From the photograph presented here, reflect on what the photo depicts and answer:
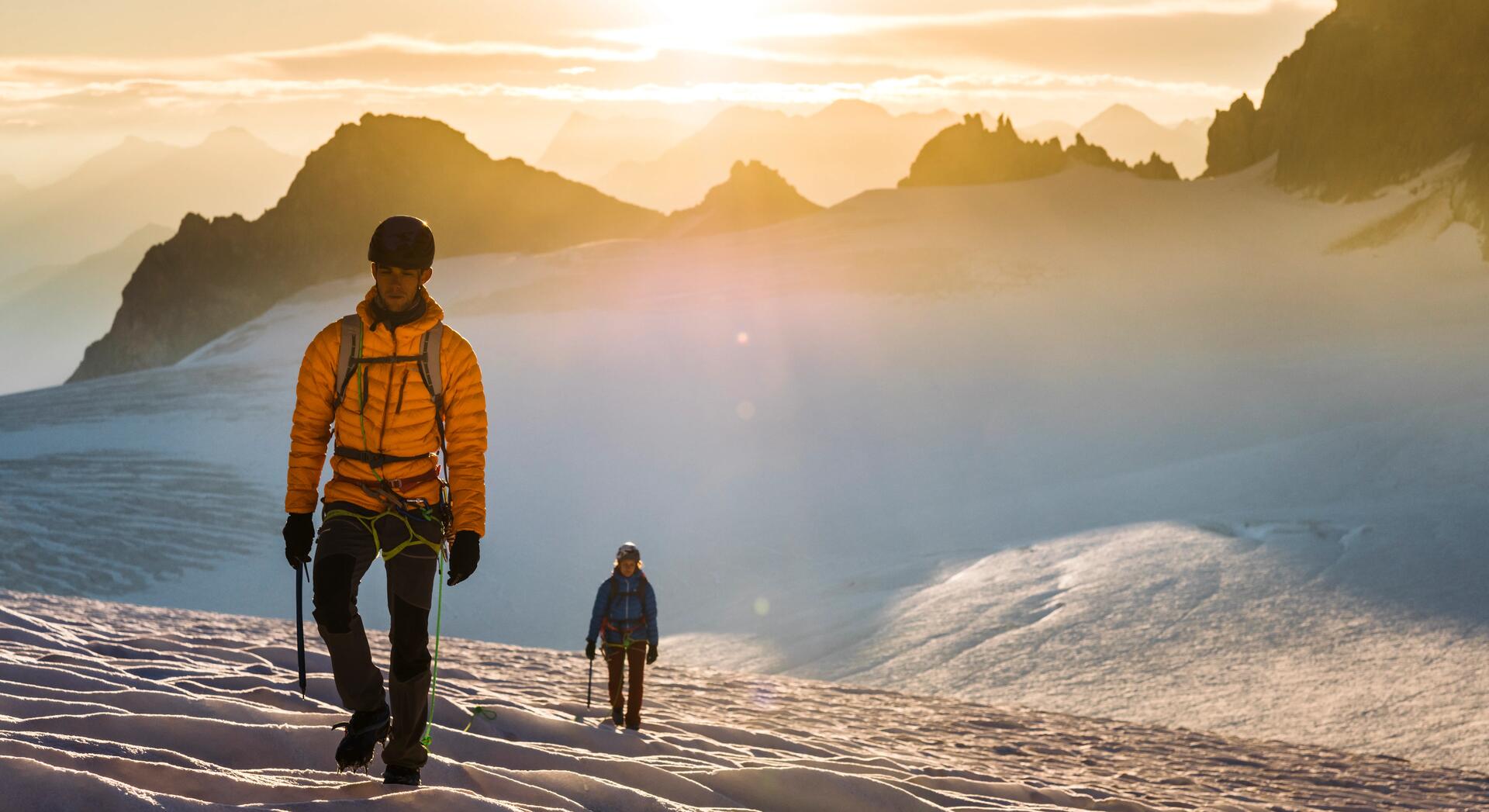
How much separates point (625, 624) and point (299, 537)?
576cm

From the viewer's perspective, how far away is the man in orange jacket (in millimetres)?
4941

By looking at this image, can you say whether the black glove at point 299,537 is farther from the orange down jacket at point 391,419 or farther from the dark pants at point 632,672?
the dark pants at point 632,672

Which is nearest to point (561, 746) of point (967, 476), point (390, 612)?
point (390, 612)

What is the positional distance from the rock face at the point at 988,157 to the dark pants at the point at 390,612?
312 feet

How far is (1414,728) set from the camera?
14305 mm

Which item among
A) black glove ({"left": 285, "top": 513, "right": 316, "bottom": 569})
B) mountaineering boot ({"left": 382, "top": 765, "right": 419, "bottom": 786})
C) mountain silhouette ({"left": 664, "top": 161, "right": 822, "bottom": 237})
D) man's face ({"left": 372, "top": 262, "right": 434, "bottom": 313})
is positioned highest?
mountain silhouette ({"left": 664, "top": 161, "right": 822, "bottom": 237})

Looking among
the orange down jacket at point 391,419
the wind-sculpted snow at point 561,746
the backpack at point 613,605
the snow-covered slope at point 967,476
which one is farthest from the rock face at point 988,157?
the orange down jacket at point 391,419

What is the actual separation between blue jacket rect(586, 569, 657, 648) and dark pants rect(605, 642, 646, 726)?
9 centimetres

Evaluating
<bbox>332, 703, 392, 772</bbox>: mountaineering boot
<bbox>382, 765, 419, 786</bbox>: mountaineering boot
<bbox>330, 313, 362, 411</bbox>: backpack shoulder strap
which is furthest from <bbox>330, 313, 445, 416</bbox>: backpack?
<bbox>382, 765, 419, 786</bbox>: mountaineering boot

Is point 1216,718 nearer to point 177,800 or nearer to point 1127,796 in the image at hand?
point 1127,796

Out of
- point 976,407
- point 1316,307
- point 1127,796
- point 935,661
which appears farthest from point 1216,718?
point 1316,307

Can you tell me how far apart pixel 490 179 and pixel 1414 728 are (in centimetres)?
11889

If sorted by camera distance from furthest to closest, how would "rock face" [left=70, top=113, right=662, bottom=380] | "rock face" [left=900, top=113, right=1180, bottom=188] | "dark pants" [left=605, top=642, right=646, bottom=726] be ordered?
"rock face" [left=70, top=113, right=662, bottom=380]
"rock face" [left=900, top=113, right=1180, bottom=188]
"dark pants" [left=605, top=642, right=646, bottom=726]

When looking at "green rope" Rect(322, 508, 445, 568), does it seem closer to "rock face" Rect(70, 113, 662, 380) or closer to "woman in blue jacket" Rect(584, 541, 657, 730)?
"woman in blue jacket" Rect(584, 541, 657, 730)
